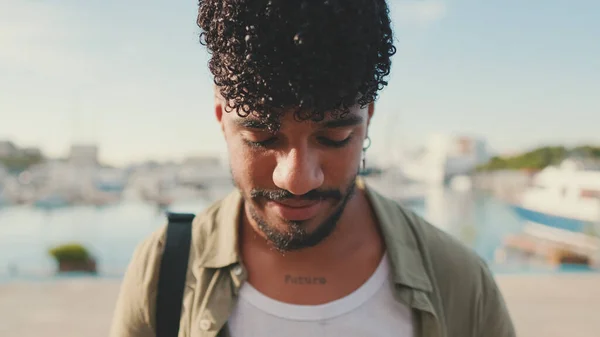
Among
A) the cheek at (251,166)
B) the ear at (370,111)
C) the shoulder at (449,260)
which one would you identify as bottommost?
the shoulder at (449,260)

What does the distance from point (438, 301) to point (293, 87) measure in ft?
2.15

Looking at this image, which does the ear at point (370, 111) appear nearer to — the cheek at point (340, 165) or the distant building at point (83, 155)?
the cheek at point (340, 165)

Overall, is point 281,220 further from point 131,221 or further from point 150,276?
point 131,221

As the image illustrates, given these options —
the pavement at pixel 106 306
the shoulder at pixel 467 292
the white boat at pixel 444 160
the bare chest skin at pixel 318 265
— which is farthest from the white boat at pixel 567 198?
the bare chest skin at pixel 318 265

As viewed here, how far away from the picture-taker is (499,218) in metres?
27.6

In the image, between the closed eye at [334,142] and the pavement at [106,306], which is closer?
the closed eye at [334,142]

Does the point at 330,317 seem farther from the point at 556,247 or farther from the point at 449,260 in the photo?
the point at 556,247

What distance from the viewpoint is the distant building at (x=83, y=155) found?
2786cm

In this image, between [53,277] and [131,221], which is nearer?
[53,277]

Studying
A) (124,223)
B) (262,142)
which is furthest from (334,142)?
(124,223)

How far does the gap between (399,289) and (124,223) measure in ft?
89.1

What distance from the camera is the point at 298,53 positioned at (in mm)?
874

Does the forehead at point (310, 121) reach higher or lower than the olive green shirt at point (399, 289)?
higher

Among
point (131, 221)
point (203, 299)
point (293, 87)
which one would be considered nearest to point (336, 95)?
point (293, 87)
